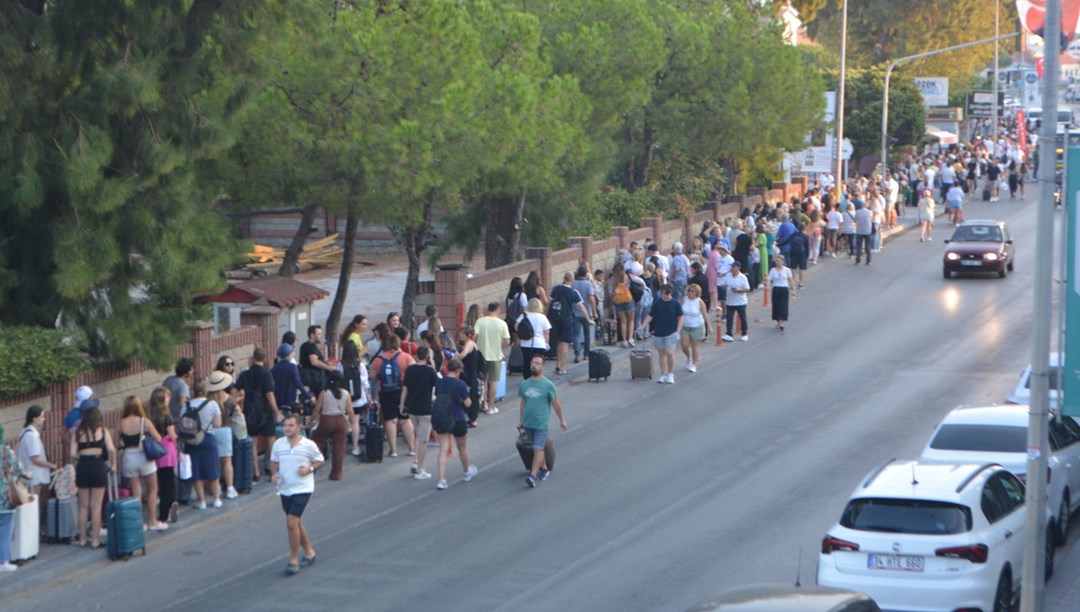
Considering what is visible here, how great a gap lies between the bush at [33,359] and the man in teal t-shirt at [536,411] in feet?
17.1

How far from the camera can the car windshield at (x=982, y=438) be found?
16031mm

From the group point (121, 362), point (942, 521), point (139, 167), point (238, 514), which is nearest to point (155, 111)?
point (139, 167)

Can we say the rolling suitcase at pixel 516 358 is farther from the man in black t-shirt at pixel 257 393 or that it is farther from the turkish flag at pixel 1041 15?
the turkish flag at pixel 1041 15

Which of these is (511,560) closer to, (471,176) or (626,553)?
(626,553)

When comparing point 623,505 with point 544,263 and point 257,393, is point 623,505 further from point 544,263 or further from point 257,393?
point 544,263

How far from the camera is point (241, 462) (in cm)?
1812

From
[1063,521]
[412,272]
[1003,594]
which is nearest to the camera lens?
[1003,594]

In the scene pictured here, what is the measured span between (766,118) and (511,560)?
28547mm

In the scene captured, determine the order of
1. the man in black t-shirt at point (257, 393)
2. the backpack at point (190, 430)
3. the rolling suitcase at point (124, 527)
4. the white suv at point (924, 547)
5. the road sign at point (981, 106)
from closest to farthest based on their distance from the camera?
the white suv at point (924, 547)
the rolling suitcase at point (124, 527)
the backpack at point (190, 430)
the man in black t-shirt at point (257, 393)
the road sign at point (981, 106)

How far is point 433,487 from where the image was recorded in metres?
18.5

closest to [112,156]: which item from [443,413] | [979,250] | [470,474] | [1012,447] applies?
[443,413]

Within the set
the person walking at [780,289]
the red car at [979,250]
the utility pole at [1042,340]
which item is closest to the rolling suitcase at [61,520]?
the utility pole at [1042,340]

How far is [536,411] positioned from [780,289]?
12.0 m

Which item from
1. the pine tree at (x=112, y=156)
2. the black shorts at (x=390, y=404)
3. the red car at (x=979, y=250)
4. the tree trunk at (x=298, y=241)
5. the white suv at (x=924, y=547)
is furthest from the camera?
the red car at (x=979, y=250)
